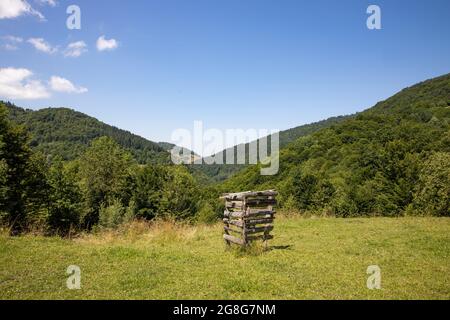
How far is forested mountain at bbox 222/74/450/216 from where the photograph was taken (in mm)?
37656

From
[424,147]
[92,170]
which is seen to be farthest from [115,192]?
[424,147]

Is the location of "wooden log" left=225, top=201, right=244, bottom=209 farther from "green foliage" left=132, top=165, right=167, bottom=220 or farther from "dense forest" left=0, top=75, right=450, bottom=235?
"green foliage" left=132, top=165, right=167, bottom=220

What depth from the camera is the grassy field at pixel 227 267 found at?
26.0ft

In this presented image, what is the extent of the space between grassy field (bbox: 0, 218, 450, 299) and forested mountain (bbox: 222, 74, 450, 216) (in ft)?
53.6

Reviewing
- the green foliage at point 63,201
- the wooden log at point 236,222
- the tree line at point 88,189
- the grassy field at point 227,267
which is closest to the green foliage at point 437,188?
the grassy field at point 227,267

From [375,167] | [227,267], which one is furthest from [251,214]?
[375,167]

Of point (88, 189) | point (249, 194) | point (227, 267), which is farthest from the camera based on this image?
point (88, 189)

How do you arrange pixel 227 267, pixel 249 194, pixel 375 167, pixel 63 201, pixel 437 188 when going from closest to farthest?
pixel 227 267
pixel 249 194
pixel 437 188
pixel 63 201
pixel 375 167

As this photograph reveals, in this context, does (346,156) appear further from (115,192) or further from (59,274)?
(59,274)

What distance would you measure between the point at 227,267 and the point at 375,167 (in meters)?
64.0

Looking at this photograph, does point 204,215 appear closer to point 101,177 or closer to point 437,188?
point 101,177

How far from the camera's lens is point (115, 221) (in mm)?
45625

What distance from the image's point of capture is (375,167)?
66.4 m
